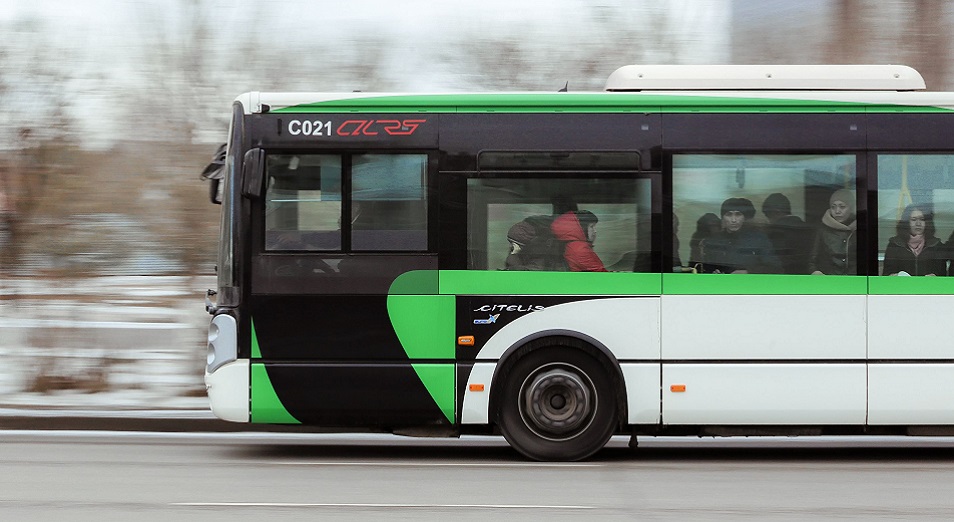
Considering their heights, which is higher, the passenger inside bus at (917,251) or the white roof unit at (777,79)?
the white roof unit at (777,79)

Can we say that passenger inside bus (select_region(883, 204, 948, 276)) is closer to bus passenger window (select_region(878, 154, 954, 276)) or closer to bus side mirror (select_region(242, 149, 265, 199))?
bus passenger window (select_region(878, 154, 954, 276))

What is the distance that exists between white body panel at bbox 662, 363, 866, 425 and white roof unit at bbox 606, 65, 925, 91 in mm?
2229

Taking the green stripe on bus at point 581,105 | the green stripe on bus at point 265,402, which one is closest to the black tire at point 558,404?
the green stripe on bus at point 265,402

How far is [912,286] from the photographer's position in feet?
29.9

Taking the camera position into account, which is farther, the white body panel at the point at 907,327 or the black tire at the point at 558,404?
the black tire at the point at 558,404

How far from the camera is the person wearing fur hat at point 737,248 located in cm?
916

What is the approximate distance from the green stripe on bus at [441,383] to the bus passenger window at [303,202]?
1177mm

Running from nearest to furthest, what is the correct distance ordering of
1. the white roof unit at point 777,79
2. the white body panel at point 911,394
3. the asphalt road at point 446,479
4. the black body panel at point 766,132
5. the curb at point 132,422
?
the asphalt road at point 446,479 < the white body panel at point 911,394 < the black body panel at point 766,132 < the white roof unit at point 777,79 < the curb at point 132,422

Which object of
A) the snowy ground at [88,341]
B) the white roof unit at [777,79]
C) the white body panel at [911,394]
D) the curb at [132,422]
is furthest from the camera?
the snowy ground at [88,341]

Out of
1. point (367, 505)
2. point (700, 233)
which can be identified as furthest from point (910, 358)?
point (367, 505)

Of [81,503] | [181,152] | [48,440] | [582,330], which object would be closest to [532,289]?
[582,330]

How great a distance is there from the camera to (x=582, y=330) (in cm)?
914

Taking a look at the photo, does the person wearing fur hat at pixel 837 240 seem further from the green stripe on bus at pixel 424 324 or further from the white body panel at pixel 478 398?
the green stripe on bus at pixel 424 324

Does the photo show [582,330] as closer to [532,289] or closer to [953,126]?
[532,289]
